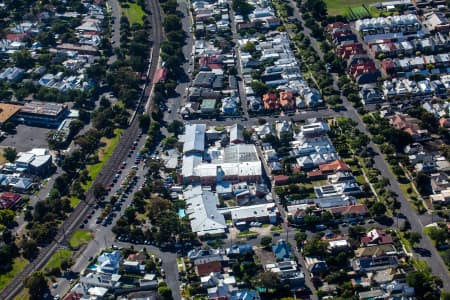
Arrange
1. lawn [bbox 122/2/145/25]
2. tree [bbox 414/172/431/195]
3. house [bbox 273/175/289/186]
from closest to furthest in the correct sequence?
tree [bbox 414/172/431/195] → house [bbox 273/175/289/186] → lawn [bbox 122/2/145/25]

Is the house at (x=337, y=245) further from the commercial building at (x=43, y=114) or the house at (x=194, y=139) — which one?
the commercial building at (x=43, y=114)

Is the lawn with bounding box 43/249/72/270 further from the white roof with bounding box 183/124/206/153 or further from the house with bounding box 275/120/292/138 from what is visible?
the house with bounding box 275/120/292/138

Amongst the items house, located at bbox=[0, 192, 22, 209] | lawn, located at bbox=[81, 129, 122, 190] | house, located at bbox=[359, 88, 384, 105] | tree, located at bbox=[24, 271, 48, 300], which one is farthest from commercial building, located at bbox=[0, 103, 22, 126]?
house, located at bbox=[359, 88, 384, 105]

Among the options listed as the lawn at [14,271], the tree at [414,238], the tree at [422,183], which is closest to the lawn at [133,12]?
the lawn at [14,271]

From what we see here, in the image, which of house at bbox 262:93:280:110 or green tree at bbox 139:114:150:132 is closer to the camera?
green tree at bbox 139:114:150:132

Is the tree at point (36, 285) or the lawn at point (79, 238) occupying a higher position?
the tree at point (36, 285)

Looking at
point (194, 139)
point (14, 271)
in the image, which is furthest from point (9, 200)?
point (194, 139)
